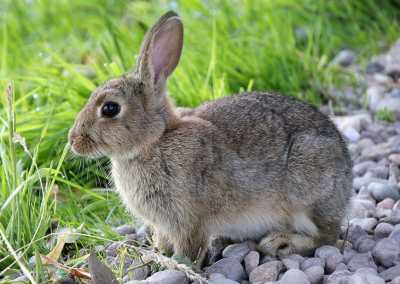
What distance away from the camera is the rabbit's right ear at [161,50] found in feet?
14.2

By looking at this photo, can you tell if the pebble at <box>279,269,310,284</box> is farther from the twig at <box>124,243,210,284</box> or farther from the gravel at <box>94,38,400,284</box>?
the twig at <box>124,243,210,284</box>

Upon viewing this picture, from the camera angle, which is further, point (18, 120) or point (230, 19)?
point (230, 19)

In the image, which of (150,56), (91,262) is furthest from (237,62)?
(91,262)

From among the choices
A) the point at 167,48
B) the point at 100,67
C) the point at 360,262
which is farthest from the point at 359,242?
the point at 100,67

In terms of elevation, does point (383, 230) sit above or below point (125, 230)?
below

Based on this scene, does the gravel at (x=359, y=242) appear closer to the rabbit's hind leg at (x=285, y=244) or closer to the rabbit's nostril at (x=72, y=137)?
the rabbit's hind leg at (x=285, y=244)

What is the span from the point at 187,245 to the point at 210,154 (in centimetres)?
49

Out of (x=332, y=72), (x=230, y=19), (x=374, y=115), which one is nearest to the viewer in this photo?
(x=374, y=115)

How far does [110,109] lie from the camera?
14.1ft

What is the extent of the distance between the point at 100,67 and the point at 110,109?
7.42ft

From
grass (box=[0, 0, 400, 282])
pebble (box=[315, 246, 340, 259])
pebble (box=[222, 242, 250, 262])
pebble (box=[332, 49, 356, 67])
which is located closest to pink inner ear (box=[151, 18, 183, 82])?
grass (box=[0, 0, 400, 282])

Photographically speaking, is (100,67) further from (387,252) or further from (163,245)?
(387,252)

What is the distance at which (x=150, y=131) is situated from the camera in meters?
4.32

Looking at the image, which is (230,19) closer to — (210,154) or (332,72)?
(332,72)
